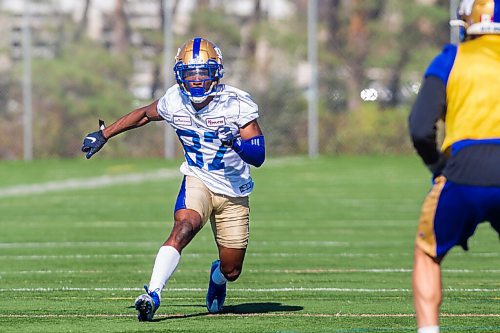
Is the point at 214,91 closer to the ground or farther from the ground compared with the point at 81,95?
farther from the ground

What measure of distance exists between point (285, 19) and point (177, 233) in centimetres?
2832

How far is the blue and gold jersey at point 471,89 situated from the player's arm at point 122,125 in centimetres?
342

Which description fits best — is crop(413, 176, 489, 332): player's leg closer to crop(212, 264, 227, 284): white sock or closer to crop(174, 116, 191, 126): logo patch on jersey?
crop(212, 264, 227, 284): white sock

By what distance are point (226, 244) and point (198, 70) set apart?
3.85 feet

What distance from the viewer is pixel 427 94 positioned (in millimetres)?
6023

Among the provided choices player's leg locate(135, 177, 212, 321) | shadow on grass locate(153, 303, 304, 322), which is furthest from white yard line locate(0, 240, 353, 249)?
player's leg locate(135, 177, 212, 321)

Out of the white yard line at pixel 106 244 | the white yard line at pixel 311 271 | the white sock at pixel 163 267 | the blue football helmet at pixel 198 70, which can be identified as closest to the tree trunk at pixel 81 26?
the white yard line at pixel 106 244

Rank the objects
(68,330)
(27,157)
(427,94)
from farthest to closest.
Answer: (27,157) → (68,330) → (427,94)

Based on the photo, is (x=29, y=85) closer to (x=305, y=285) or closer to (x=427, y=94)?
(x=305, y=285)

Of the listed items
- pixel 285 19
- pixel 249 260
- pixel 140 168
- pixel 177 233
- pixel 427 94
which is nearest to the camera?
pixel 427 94

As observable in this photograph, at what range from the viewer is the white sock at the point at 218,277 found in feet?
29.5

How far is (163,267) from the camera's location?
8305 mm

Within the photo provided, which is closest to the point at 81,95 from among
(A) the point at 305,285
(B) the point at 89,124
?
(B) the point at 89,124

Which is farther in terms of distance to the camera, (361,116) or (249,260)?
(361,116)
